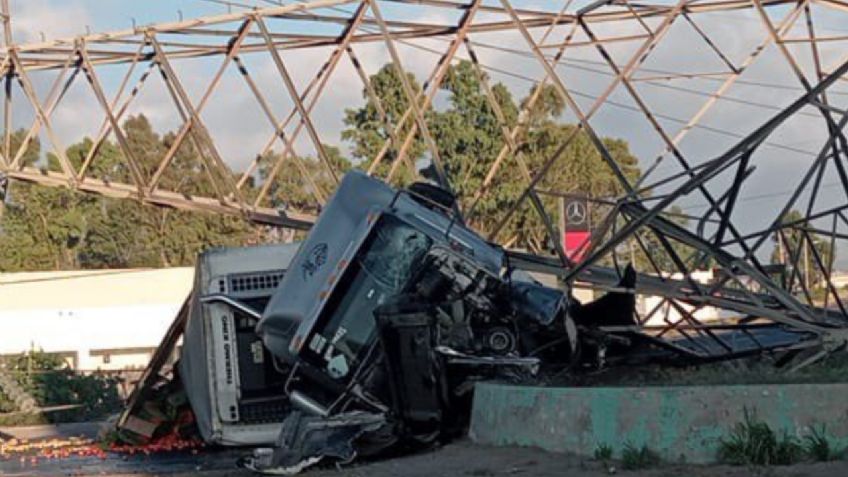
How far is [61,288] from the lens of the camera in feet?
183

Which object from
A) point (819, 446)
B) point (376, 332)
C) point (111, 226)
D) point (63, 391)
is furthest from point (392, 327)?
point (111, 226)

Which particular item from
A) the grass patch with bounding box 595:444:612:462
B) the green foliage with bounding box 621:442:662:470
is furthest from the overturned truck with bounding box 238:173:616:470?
the green foliage with bounding box 621:442:662:470

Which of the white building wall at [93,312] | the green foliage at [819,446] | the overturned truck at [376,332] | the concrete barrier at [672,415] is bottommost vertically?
the green foliage at [819,446]

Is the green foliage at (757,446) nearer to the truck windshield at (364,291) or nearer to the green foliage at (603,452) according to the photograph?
the green foliage at (603,452)

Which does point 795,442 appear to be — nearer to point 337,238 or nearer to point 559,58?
point 337,238

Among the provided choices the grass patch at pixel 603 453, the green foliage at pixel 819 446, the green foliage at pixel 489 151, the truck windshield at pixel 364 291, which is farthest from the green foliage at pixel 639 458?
the green foliage at pixel 489 151

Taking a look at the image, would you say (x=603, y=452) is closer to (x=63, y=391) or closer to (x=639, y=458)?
(x=639, y=458)

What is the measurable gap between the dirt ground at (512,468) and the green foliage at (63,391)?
20446 millimetres

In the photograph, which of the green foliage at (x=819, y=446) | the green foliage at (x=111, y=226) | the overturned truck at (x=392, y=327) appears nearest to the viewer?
the green foliage at (x=819, y=446)

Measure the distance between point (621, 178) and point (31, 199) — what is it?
57207 mm

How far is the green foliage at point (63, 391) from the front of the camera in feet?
106

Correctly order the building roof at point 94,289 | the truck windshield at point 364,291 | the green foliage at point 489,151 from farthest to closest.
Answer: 1. the building roof at point 94,289
2. the green foliage at point 489,151
3. the truck windshield at point 364,291

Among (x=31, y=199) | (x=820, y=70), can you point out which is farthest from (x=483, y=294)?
(x=31, y=199)

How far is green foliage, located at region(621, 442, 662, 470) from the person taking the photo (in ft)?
32.6
